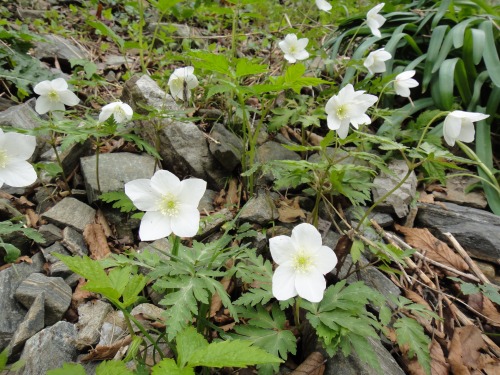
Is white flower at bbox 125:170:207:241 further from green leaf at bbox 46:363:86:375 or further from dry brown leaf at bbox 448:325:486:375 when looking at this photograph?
dry brown leaf at bbox 448:325:486:375

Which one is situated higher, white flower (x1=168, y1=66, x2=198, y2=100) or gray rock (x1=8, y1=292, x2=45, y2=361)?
white flower (x1=168, y1=66, x2=198, y2=100)

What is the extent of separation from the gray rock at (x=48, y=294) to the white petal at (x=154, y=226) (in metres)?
0.69

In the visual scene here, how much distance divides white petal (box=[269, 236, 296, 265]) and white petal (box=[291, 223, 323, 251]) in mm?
29

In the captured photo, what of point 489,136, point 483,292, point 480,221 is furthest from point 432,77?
point 483,292

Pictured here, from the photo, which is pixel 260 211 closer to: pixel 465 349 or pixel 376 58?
pixel 465 349

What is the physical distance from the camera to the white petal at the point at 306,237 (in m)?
1.57

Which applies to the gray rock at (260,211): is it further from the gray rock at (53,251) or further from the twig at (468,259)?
the twig at (468,259)

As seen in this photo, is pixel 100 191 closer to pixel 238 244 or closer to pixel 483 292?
pixel 238 244

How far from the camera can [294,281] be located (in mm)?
1524

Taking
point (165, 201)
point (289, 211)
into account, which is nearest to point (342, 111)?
point (289, 211)

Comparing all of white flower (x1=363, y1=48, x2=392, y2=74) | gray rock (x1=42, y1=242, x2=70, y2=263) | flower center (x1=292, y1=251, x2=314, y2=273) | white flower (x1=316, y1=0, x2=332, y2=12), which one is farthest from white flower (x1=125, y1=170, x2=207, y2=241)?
white flower (x1=316, y1=0, x2=332, y2=12)

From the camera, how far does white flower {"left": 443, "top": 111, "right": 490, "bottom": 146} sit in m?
1.86

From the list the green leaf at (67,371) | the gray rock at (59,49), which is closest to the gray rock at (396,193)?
the green leaf at (67,371)

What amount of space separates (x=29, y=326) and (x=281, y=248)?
4.03 feet
